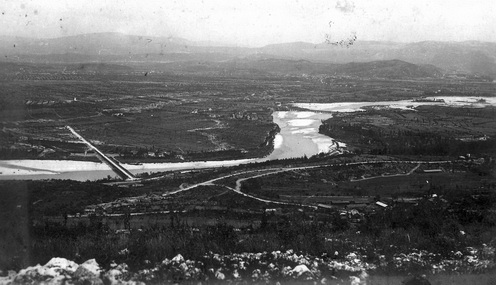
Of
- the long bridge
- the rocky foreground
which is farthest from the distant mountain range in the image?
the rocky foreground

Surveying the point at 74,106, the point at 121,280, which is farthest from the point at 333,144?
the point at 121,280

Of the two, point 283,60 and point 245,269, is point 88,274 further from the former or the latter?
point 283,60

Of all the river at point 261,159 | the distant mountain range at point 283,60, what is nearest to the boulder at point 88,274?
the river at point 261,159

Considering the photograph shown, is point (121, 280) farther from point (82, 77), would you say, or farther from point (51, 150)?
point (82, 77)

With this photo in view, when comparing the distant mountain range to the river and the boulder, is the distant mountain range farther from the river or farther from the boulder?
the boulder

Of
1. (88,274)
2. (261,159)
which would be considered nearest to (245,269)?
(88,274)

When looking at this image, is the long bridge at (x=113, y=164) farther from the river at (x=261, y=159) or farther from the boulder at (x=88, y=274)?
the boulder at (x=88, y=274)
